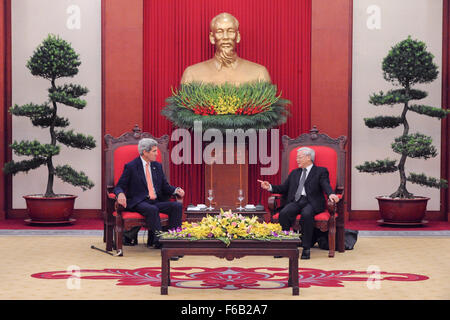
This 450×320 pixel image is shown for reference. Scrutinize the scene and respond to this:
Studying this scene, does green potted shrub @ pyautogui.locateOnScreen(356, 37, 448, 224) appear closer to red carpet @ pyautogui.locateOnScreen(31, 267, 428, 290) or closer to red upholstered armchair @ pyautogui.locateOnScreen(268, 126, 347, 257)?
red upholstered armchair @ pyautogui.locateOnScreen(268, 126, 347, 257)

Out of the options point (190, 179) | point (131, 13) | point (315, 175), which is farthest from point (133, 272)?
point (131, 13)

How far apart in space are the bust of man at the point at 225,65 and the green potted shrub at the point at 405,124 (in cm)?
154

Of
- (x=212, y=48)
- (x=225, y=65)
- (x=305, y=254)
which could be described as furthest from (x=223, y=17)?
(x=305, y=254)

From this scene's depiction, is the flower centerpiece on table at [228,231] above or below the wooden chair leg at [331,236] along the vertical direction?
above

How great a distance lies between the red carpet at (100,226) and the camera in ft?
30.4

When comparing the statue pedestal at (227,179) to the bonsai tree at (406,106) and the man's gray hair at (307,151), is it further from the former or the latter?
the bonsai tree at (406,106)

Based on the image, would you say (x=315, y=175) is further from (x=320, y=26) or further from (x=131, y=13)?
(x=131, y=13)

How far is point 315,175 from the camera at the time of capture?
7492 mm

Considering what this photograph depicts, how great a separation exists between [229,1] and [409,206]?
11.9 ft

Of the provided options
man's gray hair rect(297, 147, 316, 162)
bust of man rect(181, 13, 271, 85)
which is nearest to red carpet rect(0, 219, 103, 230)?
bust of man rect(181, 13, 271, 85)

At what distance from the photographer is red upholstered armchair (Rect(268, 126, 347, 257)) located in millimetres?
7316

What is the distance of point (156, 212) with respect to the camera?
7.16m

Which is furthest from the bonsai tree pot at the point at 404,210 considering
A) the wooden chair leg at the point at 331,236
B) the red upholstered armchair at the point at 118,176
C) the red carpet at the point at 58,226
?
the red carpet at the point at 58,226

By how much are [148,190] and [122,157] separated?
558 mm
